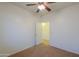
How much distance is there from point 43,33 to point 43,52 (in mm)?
345

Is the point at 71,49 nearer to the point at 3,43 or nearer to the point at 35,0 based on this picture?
the point at 35,0

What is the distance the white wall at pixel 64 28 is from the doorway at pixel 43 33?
9 cm

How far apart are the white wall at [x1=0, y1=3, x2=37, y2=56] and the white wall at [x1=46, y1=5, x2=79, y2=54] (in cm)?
37

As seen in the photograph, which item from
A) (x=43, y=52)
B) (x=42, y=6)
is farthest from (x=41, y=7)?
(x=43, y=52)

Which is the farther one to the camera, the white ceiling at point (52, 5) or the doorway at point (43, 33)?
the doorway at point (43, 33)

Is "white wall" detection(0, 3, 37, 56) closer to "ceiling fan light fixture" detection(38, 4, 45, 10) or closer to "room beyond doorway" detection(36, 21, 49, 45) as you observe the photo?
"room beyond doorway" detection(36, 21, 49, 45)

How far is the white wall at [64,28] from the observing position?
209 cm

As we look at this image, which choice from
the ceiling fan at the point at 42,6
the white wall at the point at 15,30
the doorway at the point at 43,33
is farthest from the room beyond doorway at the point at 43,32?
the ceiling fan at the point at 42,6

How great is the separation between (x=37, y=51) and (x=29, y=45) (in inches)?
7.3

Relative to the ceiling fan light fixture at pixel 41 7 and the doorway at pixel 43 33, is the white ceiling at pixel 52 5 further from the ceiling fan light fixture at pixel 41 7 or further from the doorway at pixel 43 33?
the doorway at pixel 43 33

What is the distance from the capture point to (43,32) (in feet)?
6.86

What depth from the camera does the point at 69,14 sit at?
2.13 metres

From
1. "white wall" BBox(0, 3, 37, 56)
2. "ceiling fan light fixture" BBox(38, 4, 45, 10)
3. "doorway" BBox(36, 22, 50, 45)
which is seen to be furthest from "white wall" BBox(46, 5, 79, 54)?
"white wall" BBox(0, 3, 37, 56)

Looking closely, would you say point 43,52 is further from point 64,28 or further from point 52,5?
point 52,5
